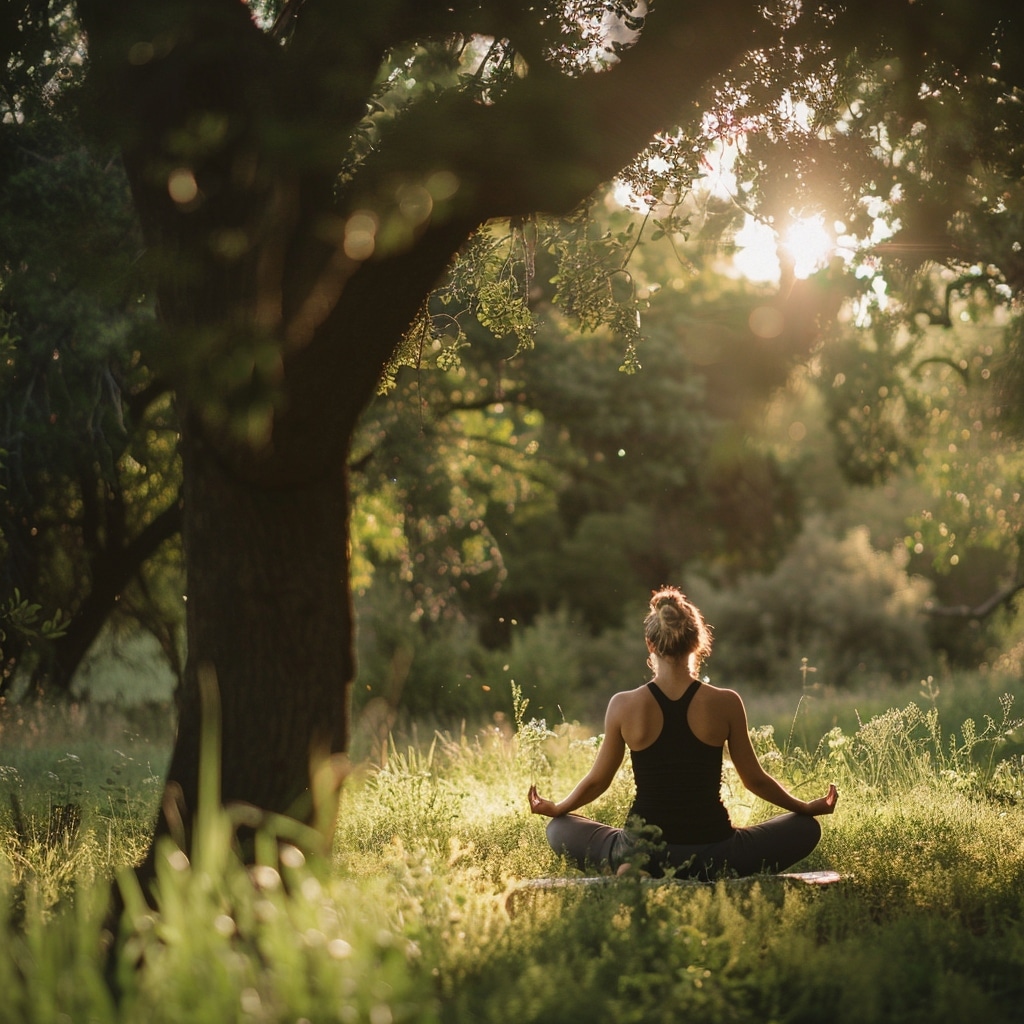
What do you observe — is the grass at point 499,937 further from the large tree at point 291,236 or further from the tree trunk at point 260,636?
the large tree at point 291,236

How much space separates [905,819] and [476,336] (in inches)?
415

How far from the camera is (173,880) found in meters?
3.43

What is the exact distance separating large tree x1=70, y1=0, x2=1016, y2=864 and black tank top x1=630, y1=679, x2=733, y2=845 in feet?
4.83

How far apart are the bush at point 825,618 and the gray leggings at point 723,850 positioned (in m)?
21.3

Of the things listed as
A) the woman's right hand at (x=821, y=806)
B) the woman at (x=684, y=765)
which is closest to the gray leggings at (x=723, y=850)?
the woman at (x=684, y=765)

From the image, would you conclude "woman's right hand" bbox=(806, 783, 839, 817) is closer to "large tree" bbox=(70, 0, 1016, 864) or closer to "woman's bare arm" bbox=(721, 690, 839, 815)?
"woman's bare arm" bbox=(721, 690, 839, 815)

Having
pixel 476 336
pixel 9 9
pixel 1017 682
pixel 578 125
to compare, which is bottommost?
pixel 1017 682

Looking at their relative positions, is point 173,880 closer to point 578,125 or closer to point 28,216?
point 578,125

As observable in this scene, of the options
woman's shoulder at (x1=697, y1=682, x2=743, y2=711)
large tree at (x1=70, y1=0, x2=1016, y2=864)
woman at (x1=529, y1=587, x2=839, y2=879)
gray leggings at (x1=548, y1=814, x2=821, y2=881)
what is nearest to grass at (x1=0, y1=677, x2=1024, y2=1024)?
gray leggings at (x1=548, y1=814, x2=821, y2=881)

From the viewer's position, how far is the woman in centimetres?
531

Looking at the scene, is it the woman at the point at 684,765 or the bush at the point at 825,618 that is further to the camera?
the bush at the point at 825,618

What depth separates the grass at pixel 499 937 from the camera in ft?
10.2

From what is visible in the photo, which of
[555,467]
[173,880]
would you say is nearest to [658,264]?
[555,467]

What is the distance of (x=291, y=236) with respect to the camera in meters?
4.94
